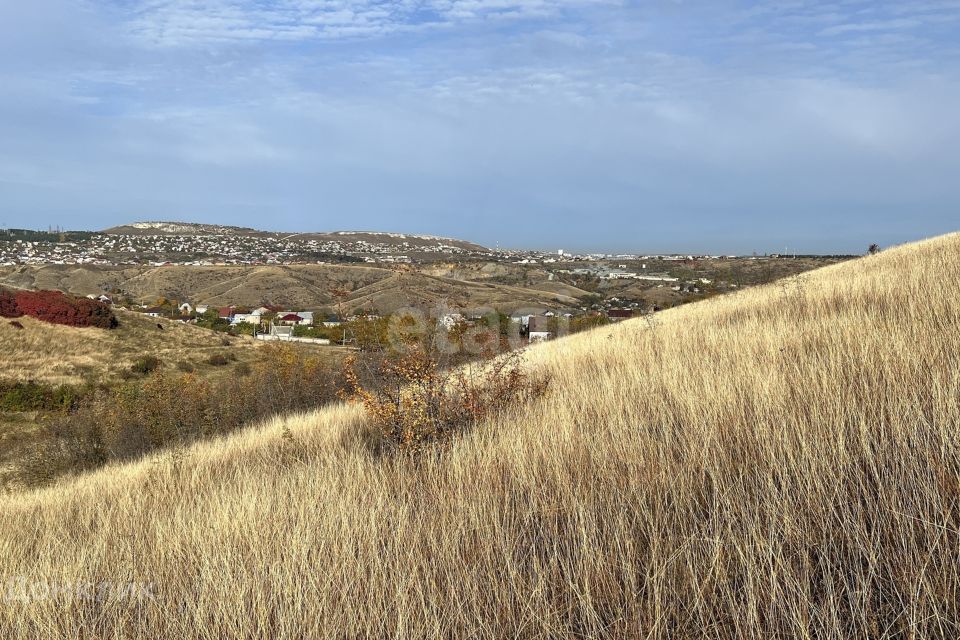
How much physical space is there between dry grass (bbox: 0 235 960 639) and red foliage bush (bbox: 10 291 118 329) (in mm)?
46638

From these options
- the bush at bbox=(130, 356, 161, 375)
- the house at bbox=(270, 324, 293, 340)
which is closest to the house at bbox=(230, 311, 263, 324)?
the house at bbox=(270, 324, 293, 340)

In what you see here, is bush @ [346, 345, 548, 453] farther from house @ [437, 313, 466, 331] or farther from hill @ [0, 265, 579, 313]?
hill @ [0, 265, 579, 313]

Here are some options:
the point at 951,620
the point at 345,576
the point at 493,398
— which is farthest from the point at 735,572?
the point at 493,398

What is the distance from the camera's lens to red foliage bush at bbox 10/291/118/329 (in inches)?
1661

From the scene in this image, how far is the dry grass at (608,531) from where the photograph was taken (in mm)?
2008

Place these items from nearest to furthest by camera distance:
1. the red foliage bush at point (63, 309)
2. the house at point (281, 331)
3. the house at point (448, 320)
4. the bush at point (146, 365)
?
1. the house at point (448, 320)
2. the bush at point (146, 365)
3. the red foliage bush at point (63, 309)
4. the house at point (281, 331)

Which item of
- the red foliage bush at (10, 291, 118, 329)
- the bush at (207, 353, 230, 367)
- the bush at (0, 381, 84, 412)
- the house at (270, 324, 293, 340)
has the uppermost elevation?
the red foliage bush at (10, 291, 118, 329)

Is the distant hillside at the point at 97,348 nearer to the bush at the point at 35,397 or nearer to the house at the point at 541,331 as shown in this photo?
the bush at the point at 35,397

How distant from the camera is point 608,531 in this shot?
98.4 inches

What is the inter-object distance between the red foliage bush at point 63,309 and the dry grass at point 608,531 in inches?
1836

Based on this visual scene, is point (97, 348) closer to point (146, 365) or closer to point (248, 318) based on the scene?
point (146, 365)

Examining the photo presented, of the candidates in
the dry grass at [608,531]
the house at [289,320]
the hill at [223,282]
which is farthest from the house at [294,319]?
the dry grass at [608,531]

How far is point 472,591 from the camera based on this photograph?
88.8 inches

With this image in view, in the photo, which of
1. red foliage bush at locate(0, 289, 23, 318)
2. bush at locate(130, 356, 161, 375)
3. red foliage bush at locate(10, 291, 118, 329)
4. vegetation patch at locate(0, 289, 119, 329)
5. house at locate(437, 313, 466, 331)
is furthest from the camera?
Answer: red foliage bush at locate(10, 291, 118, 329)
